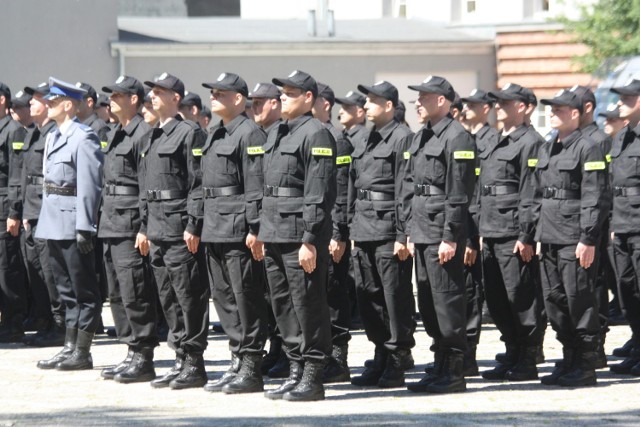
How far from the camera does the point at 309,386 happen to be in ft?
33.1

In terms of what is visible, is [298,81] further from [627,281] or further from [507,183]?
[627,281]

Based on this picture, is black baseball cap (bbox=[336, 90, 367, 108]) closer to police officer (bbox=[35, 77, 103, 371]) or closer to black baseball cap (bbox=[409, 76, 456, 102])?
police officer (bbox=[35, 77, 103, 371])

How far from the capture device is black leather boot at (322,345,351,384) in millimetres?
11039

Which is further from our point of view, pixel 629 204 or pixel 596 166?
pixel 629 204

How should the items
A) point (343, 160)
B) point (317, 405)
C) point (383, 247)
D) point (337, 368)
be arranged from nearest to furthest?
point (317, 405)
point (383, 247)
point (337, 368)
point (343, 160)

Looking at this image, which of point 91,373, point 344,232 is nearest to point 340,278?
point 344,232

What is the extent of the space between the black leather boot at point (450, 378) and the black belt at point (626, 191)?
202cm

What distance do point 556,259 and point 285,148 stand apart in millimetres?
2195

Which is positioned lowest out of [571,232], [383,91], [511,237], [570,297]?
[570,297]

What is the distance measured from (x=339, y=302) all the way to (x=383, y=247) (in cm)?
86

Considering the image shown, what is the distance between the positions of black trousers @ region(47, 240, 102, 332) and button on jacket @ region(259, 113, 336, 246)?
216 cm

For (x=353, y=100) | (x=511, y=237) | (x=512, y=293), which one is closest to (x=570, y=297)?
(x=512, y=293)

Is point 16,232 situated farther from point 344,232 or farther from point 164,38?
point 164,38

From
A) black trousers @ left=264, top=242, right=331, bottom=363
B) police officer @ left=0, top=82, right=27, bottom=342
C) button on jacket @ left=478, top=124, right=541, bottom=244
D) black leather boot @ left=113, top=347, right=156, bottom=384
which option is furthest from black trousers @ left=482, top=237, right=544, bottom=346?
police officer @ left=0, top=82, right=27, bottom=342
